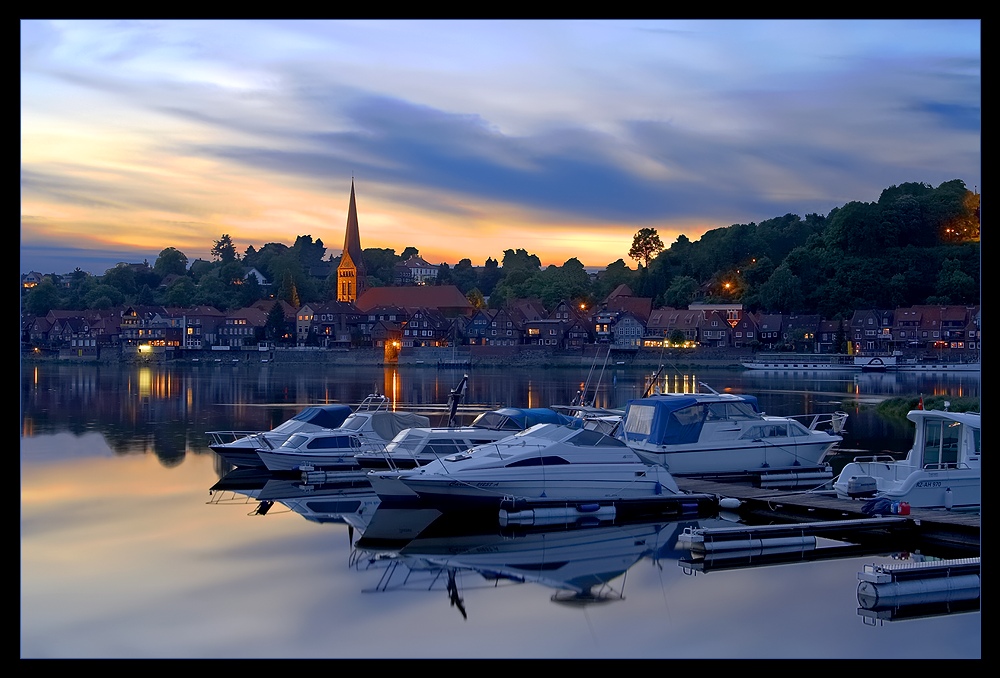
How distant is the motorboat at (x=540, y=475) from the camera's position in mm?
17094

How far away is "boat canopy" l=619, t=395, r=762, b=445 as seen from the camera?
21.3 metres

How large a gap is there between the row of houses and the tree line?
515 centimetres

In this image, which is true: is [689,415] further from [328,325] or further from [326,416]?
[328,325]

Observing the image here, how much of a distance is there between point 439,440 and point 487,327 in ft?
328

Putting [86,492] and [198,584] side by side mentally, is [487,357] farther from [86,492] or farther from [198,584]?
[198,584]

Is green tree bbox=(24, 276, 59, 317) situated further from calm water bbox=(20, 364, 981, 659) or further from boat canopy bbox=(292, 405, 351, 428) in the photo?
calm water bbox=(20, 364, 981, 659)

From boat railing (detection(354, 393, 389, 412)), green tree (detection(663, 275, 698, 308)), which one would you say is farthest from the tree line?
boat railing (detection(354, 393, 389, 412))

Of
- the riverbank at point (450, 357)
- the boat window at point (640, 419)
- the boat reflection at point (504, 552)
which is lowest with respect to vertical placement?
the riverbank at point (450, 357)

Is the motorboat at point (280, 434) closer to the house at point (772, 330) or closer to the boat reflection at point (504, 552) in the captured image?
the boat reflection at point (504, 552)

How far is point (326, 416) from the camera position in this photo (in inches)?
1009

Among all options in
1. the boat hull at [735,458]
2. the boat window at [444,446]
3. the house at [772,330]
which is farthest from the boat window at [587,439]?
the house at [772,330]

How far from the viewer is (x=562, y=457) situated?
17.6 metres

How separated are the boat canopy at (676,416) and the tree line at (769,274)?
316 feet

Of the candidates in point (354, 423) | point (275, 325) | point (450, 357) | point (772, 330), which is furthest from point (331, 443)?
point (275, 325)
